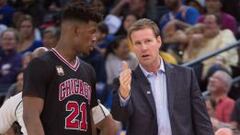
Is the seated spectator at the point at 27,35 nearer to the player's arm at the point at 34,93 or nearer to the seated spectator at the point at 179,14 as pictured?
the seated spectator at the point at 179,14

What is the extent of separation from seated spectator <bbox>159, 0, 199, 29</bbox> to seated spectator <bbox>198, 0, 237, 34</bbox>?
36cm

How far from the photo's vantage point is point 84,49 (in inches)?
159

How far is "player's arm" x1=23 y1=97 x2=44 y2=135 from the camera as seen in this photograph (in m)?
3.85

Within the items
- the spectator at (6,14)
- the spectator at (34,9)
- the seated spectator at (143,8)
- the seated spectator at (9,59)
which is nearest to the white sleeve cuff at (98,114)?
the seated spectator at (9,59)

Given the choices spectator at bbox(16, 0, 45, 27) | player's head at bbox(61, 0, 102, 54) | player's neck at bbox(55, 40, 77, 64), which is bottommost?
spectator at bbox(16, 0, 45, 27)

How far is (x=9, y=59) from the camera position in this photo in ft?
32.3

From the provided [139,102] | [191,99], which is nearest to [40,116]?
[139,102]

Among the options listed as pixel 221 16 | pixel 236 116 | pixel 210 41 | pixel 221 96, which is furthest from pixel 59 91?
pixel 221 16

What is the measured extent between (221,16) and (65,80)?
6.19 metres

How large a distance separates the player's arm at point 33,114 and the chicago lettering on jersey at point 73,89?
0.15 meters

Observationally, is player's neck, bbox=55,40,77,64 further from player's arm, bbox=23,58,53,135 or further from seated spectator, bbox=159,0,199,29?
seated spectator, bbox=159,0,199,29

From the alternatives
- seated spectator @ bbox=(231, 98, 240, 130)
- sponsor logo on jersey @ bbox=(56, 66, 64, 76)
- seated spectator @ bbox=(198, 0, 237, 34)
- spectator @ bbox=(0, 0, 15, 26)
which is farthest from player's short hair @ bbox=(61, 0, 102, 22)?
spectator @ bbox=(0, 0, 15, 26)

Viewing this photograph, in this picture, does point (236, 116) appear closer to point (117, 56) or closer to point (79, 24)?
point (117, 56)

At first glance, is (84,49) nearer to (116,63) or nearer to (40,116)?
(40,116)
